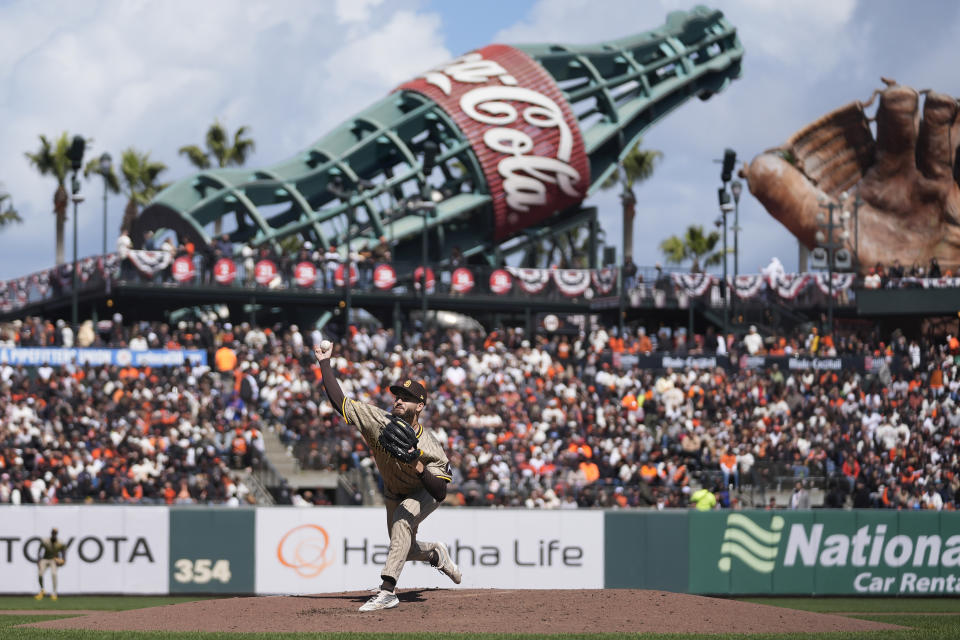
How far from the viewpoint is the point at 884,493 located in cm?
2844

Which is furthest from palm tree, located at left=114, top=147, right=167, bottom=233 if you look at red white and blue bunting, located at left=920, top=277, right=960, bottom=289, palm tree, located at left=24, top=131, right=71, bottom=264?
red white and blue bunting, located at left=920, top=277, right=960, bottom=289

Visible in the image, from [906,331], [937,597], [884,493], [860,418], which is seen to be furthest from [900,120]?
[937,597]

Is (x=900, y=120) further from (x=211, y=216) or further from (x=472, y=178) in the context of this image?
(x=211, y=216)

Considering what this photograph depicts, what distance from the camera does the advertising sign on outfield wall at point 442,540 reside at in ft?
77.7

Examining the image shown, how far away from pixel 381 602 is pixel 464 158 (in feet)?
118

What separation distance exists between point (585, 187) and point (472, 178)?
14.3 ft

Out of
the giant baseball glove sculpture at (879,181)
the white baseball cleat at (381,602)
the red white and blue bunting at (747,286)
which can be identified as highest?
the giant baseball glove sculpture at (879,181)

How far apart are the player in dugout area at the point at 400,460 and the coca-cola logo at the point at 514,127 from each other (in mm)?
34696

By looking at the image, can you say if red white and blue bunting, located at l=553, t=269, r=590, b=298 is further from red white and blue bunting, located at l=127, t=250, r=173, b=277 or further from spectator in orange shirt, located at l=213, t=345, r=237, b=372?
spectator in orange shirt, located at l=213, t=345, r=237, b=372

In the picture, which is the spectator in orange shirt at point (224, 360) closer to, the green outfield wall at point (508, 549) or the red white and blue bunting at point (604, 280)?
the green outfield wall at point (508, 549)

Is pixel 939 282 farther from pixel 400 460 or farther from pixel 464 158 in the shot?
pixel 400 460

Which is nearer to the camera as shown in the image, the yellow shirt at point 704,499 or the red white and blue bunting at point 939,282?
the yellow shirt at point 704,499

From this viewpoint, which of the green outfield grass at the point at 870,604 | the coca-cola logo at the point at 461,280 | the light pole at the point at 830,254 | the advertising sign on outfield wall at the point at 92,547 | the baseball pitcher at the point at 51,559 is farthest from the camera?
the coca-cola logo at the point at 461,280

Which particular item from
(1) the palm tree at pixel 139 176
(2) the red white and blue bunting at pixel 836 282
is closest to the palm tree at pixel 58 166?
(1) the palm tree at pixel 139 176
